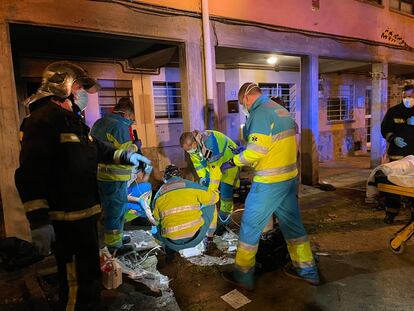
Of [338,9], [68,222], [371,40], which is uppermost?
[338,9]

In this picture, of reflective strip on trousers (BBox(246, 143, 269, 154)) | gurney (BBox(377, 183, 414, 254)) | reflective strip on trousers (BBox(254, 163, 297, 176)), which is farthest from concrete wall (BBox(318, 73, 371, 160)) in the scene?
reflective strip on trousers (BBox(246, 143, 269, 154))

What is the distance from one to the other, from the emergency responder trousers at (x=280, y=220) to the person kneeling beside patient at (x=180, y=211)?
23.3 inches

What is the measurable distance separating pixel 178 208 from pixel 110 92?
5.22 metres

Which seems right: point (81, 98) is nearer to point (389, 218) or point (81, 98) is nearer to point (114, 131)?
point (114, 131)

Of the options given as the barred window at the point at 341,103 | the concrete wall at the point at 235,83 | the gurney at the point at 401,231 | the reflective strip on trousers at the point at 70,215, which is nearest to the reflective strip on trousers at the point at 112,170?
the reflective strip on trousers at the point at 70,215

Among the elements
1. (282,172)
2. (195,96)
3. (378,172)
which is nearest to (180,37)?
(195,96)

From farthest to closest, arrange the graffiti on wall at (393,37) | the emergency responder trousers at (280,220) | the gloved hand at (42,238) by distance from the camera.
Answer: the graffiti on wall at (393,37) < the emergency responder trousers at (280,220) < the gloved hand at (42,238)

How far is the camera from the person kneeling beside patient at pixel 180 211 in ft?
11.1

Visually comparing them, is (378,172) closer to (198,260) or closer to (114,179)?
(198,260)

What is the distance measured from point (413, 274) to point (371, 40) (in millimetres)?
7789

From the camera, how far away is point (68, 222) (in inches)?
88.8

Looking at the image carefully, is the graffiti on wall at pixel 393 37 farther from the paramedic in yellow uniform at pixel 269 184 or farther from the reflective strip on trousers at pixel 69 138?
the reflective strip on trousers at pixel 69 138

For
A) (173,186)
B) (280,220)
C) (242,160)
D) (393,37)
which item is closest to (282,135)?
(242,160)

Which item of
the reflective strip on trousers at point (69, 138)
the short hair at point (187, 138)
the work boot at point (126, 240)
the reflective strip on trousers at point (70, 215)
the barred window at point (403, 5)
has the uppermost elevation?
the barred window at point (403, 5)
